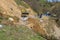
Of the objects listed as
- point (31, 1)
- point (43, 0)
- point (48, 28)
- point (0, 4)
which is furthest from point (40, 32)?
point (43, 0)

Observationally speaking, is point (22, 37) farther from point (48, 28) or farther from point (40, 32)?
point (48, 28)

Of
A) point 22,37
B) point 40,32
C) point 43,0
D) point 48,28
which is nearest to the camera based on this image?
point 22,37

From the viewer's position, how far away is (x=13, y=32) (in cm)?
1009

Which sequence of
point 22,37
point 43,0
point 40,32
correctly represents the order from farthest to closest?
1. point 43,0
2. point 40,32
3. point 22,37

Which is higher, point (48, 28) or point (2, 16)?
point (2, 16)

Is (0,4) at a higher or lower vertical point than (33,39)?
higher

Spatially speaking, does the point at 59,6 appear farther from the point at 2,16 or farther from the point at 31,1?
the point at 2,16

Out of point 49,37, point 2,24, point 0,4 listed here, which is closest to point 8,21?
point 2,24

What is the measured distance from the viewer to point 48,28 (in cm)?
1447

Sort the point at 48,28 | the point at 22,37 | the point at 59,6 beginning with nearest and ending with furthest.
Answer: the point at 22,37 → the point at 48,28 → the point at 59,6

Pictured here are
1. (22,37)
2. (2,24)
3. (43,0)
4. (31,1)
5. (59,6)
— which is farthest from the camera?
(43,0)

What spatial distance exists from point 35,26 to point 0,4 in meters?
3.61

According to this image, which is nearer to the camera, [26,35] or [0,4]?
[26,35]

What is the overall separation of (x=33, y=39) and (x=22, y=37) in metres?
0.64
